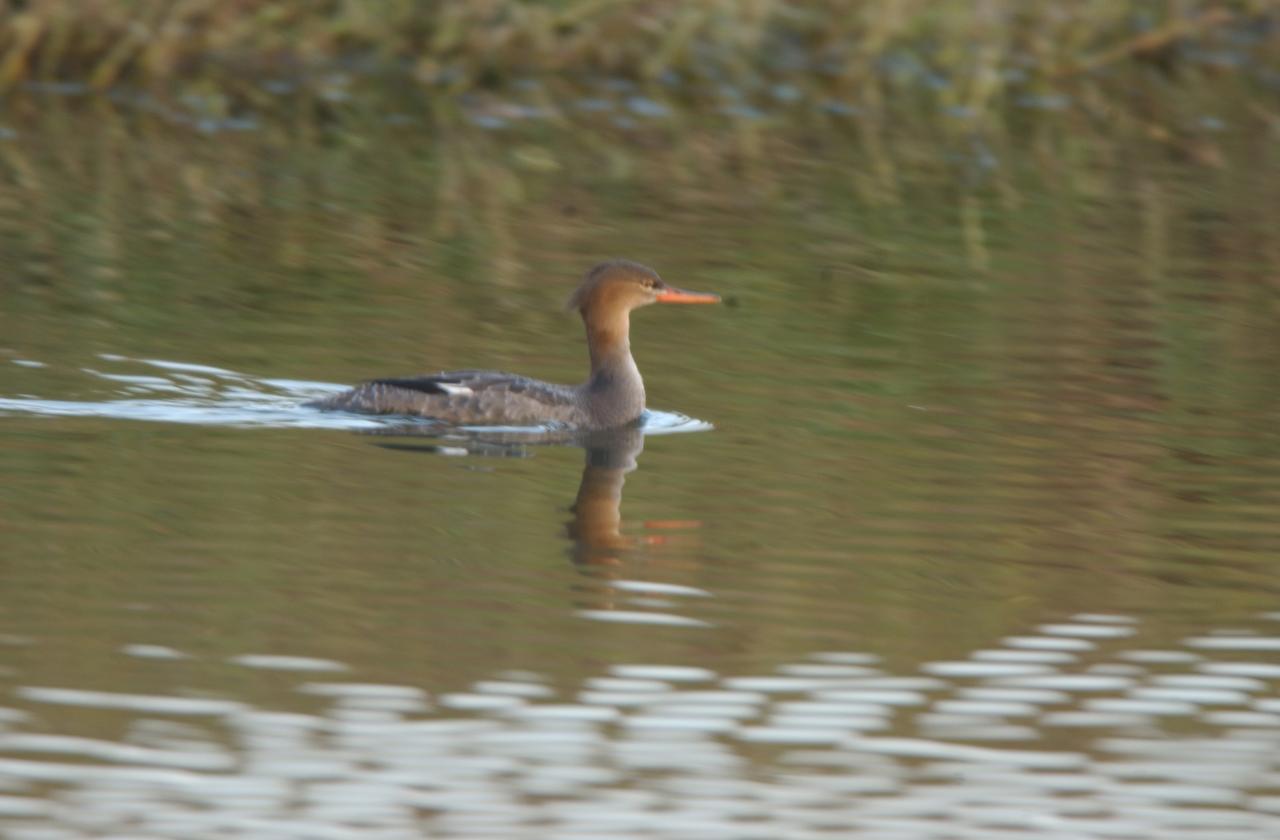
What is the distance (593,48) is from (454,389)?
16552 mm

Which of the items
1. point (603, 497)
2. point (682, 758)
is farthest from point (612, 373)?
point (682, 758)

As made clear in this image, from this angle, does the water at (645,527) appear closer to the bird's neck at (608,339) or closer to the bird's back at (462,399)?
the bird's back at (462,399)

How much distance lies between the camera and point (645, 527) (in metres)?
10.7

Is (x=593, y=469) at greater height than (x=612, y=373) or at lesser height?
lesser

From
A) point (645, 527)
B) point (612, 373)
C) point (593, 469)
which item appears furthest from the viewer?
point (612, 373)

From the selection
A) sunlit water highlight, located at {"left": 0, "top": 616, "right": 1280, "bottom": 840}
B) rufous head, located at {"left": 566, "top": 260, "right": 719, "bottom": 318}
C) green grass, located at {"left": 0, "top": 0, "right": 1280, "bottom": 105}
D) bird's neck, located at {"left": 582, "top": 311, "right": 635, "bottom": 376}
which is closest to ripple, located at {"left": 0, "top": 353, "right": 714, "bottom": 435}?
bird's neck, located at {"left": 582, "top": 311, "right": 635, "bottom": 376}

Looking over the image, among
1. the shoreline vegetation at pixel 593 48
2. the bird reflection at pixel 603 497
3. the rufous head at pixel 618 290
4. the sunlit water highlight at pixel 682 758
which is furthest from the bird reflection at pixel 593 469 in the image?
the shoreline vegetation at pixel 593 48

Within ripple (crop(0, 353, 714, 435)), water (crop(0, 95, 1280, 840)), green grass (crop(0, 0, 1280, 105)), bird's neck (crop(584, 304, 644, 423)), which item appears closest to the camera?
water (crop(0, 95, 1280, 840))

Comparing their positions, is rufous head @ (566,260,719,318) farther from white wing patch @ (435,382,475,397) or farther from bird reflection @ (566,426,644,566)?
white wing patch @ (435,382,475,397)

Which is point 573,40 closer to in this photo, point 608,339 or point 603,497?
point 608,339

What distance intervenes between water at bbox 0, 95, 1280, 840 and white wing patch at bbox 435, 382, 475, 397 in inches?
9.1

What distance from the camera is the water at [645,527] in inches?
294

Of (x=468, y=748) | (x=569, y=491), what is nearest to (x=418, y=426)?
(x=569, y=491)

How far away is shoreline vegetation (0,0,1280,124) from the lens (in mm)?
26469
